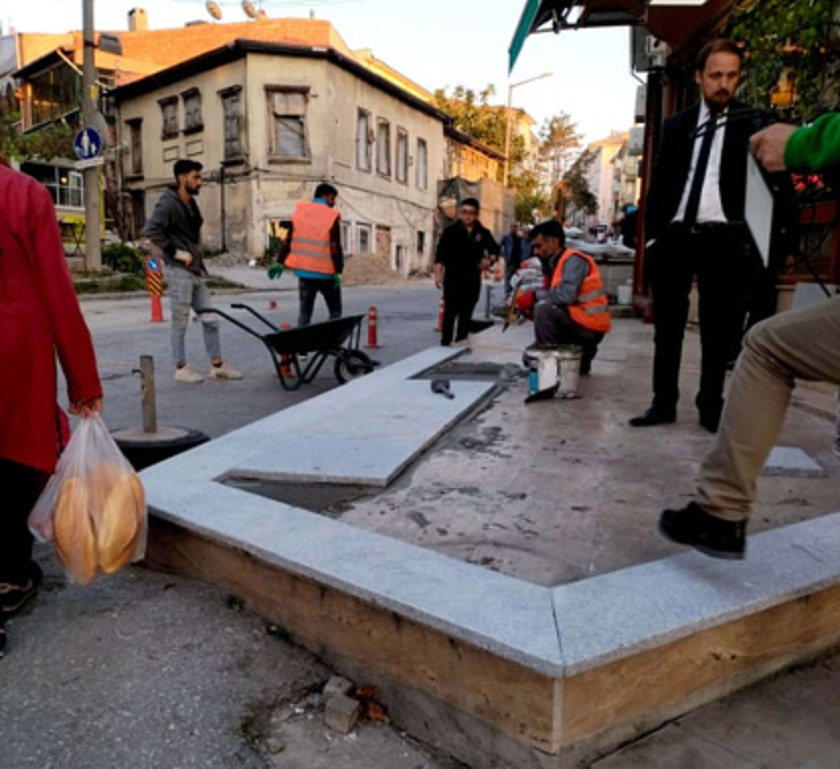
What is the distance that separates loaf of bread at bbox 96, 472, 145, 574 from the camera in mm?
2438

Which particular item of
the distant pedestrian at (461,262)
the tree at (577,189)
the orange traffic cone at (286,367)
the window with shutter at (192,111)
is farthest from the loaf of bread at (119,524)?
the tree at (577,189)

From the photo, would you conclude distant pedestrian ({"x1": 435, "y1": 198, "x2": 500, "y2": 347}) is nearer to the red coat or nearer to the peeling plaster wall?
the red coat

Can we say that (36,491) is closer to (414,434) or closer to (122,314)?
(414,434)

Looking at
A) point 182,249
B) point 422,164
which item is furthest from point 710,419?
point 422,164

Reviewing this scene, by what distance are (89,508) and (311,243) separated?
5.30 m

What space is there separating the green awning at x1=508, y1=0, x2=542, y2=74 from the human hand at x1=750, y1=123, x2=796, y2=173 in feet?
21.5

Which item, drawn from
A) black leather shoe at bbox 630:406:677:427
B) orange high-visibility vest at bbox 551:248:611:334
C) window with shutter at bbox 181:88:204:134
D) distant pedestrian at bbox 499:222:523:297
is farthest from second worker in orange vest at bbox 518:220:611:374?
window with shutter at bbox 181:88:204:134

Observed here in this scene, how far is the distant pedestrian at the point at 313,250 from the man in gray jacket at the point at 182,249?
1.00 m

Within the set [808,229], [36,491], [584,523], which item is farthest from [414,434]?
[808,229]

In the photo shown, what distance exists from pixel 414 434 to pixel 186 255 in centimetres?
352

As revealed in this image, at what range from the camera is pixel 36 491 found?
102 inches

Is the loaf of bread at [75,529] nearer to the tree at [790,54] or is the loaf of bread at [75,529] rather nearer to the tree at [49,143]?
the tree at [790,54]

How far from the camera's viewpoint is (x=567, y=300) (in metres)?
5.57

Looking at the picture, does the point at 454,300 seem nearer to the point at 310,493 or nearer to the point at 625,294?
the point at 310,493
